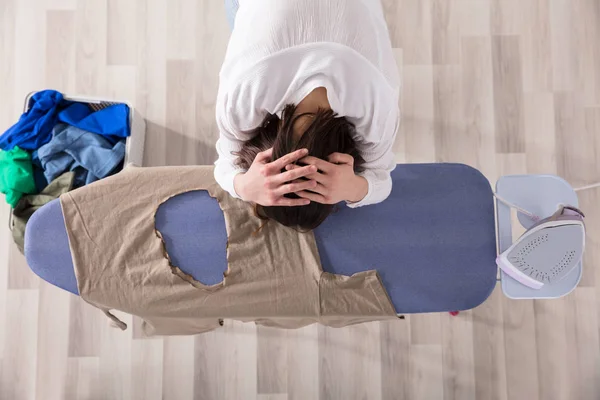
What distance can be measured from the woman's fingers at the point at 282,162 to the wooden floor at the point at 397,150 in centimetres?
114

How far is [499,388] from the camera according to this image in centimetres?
185

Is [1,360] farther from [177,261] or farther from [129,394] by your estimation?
[177,261]

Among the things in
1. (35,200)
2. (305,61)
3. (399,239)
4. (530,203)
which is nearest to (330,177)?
(305,61)

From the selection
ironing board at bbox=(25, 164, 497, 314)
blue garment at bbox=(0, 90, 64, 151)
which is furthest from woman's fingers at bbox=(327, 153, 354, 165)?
blue garment at bbox=(0, 90, 64, 151)

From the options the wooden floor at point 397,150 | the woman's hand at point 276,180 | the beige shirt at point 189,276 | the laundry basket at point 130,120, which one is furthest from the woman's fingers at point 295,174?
the wooden floor at point 397,150

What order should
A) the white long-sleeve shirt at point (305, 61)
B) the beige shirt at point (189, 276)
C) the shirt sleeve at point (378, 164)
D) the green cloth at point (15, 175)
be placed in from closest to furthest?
the white long-sleeve shirt at point (305, 61) < the shirt sleeve at point (378, 164) < the beige shirt at point (189, 276) < the green cloth at point (15, 175)

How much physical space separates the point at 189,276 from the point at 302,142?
2.15 feet

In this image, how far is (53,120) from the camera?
5.60 feet

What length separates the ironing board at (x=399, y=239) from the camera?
1.32 m

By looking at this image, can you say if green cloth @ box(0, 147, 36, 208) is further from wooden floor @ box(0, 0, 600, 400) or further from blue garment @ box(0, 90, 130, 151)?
wooden floor @ box(0, 0, 600, 400)

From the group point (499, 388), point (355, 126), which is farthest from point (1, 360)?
point (499, 388)

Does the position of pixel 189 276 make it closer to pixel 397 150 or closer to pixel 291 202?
pixel 291 202

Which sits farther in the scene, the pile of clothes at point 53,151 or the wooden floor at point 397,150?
the wooden floor at point 397,150

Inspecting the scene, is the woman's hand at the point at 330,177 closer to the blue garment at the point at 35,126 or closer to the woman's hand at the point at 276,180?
the woman's hand at the point at 276,180
